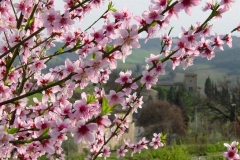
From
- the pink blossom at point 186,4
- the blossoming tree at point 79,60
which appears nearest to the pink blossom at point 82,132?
the blossoming tree at point 79,60


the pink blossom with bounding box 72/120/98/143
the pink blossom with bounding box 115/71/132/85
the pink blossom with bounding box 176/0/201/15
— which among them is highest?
the pink blossom with bounding box 176/0/201/15

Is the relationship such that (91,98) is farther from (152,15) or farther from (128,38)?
(152,15)

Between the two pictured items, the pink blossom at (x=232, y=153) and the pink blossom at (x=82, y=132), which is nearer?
the pink blossom at (x=82, y=132)

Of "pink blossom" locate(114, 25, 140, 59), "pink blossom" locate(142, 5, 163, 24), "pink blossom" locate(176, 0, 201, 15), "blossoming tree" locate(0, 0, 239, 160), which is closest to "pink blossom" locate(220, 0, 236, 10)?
"blossoming tree" locate(0, 0, 239, 160)

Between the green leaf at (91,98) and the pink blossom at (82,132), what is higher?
the green leaf at (91,98)

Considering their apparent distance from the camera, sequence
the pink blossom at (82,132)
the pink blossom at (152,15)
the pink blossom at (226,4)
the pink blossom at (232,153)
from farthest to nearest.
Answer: the pink blossom at (232,153), the pink blossom at (226,4), the pink blossom at (152,15), the pink blossom at (82,132)

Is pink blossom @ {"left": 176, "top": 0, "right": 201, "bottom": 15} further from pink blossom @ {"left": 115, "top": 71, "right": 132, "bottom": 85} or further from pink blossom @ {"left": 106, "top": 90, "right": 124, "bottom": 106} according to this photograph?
pink blossom @ {"left": 115, "top": 71, "right": 132, "bottom": 85}

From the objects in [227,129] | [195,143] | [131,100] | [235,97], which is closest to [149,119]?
[235,97]

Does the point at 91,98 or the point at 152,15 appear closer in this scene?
the point at 91,98

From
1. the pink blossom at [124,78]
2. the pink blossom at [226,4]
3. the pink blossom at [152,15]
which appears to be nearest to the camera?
the pink blossom at [152,15]

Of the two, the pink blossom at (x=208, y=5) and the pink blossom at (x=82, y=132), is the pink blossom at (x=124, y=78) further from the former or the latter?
the pink blossom at (x=82, y=132)

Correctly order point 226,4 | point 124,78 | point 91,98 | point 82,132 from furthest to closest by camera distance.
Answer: point 124,78 < point 226,4 < point 91,98 < point 82,132

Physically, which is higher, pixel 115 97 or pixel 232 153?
pixel 115 97

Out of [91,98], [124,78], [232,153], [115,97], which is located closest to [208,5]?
[124,78]
